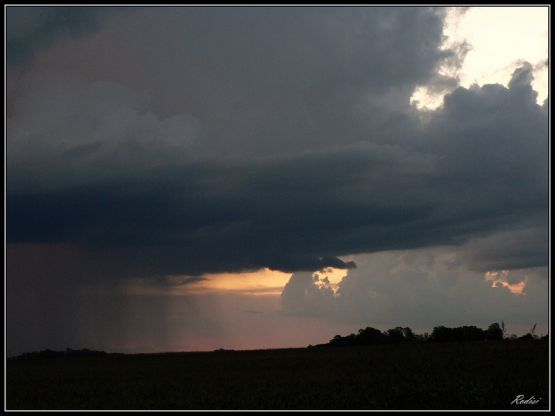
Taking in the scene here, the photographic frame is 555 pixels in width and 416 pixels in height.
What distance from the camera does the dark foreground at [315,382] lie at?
103 ft

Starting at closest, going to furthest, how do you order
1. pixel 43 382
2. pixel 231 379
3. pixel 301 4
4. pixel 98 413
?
pixel 301 4 → pixel 98 413 → pixel 231 379 → pixel 43 382

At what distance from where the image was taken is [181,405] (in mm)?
32312

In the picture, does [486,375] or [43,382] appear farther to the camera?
[43,382]

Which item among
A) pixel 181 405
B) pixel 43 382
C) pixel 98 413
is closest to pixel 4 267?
pixel 98 413

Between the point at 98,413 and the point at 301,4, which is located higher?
the point at 301,4

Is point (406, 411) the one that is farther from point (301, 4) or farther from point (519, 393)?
point (301, 4)

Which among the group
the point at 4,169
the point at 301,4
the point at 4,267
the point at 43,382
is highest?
the point at 301,4

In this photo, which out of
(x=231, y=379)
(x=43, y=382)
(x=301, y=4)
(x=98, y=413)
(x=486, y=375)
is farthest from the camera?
(x=43, y=382)

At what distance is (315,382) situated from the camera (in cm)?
3903

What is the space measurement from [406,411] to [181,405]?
10764 mm

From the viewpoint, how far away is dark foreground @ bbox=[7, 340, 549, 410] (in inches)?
1238
